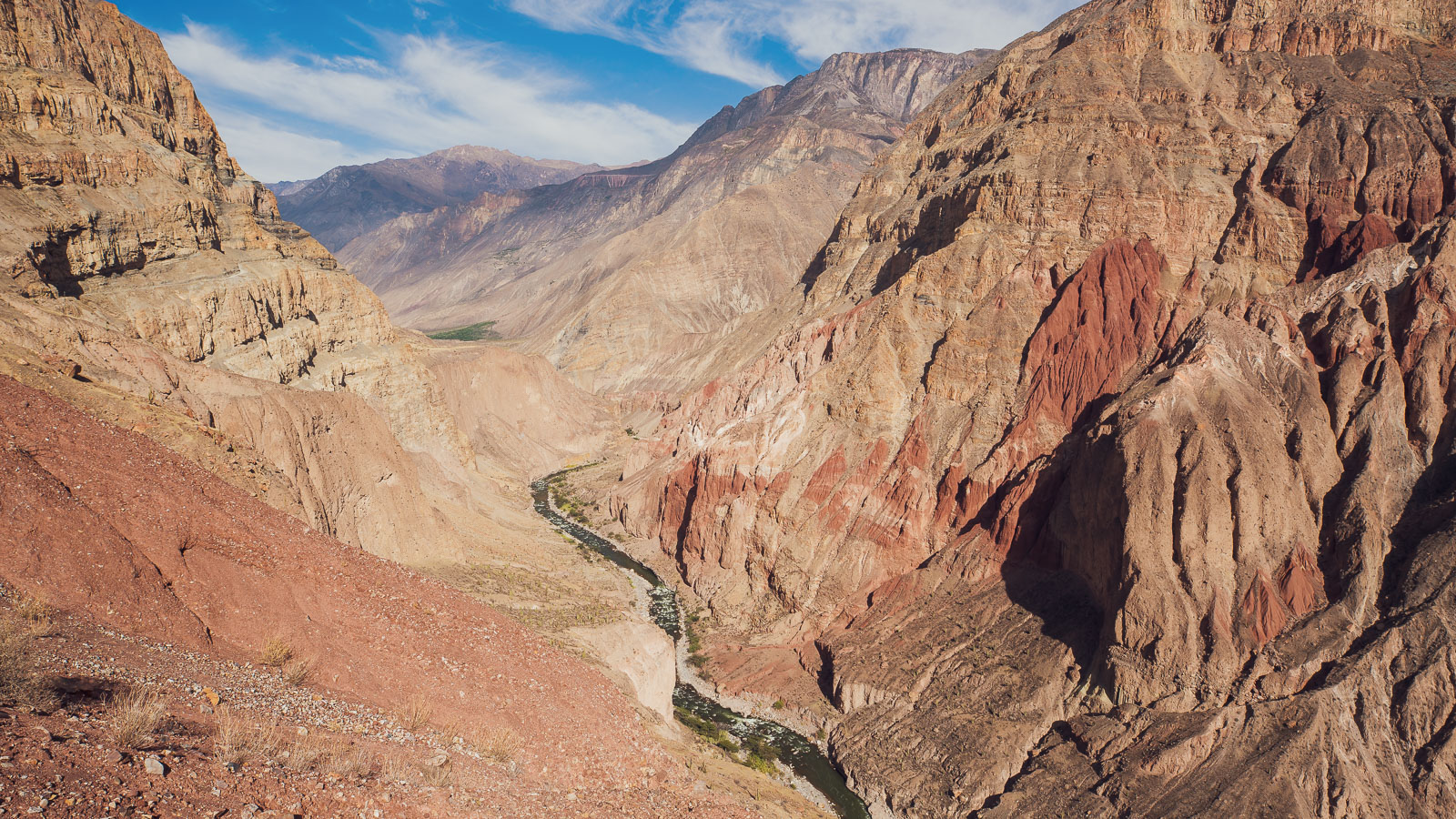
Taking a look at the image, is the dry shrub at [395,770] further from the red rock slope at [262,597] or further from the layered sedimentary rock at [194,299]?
the layered sedimentary rock at [194,299]

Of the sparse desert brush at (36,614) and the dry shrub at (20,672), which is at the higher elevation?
the dry shrub at (20,672)

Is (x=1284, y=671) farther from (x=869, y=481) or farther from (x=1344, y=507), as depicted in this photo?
(x=869, y=481)

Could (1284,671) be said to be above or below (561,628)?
above

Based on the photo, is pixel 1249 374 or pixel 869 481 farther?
pixel 869 481

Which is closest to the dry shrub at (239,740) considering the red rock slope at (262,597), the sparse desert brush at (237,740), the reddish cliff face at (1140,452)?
the sparse desert brush at (237,740)

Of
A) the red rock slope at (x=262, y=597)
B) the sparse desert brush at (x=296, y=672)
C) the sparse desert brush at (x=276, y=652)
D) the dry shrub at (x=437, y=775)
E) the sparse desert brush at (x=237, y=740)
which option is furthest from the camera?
the sparse desert brush at (x=276, y=652)

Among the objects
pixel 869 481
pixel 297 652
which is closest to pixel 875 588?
pixel 869 481
